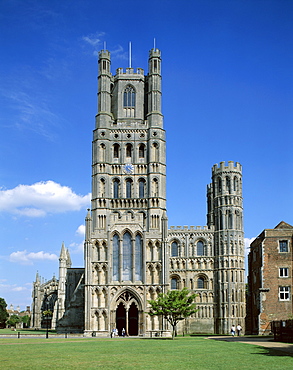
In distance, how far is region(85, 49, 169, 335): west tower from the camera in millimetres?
71812

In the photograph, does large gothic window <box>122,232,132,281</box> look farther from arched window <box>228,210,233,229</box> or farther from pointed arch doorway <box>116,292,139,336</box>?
arched window <box>228,210,233,229</box>

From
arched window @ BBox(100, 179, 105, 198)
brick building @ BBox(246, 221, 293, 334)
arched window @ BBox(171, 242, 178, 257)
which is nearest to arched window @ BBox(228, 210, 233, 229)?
arched window @ BBox(171, 242, 178, 257)

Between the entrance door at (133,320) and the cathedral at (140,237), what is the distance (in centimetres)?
13

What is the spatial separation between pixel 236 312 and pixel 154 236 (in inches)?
1050

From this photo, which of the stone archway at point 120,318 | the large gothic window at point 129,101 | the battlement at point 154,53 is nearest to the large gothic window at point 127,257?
the stone archway at point 120,318

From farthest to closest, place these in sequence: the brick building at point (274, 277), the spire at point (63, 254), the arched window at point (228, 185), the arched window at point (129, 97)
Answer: the spire at point (63, 254) < the arched window at point (228, 185) < the arched window at point (129, 97) < the brick building at point (274, 277)

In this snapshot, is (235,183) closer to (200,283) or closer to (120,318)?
(200,283)

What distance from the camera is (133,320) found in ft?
240

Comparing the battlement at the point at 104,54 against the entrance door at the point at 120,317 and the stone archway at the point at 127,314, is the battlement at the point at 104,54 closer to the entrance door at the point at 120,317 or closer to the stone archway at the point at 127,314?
the stone archway at the point at 127,314

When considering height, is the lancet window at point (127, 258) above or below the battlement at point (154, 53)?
below

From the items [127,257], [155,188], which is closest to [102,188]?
[155,188]

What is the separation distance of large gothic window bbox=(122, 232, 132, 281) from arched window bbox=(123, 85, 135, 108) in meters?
22.8

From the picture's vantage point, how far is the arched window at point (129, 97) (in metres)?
86.2

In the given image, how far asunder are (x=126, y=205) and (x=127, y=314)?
643 inches
